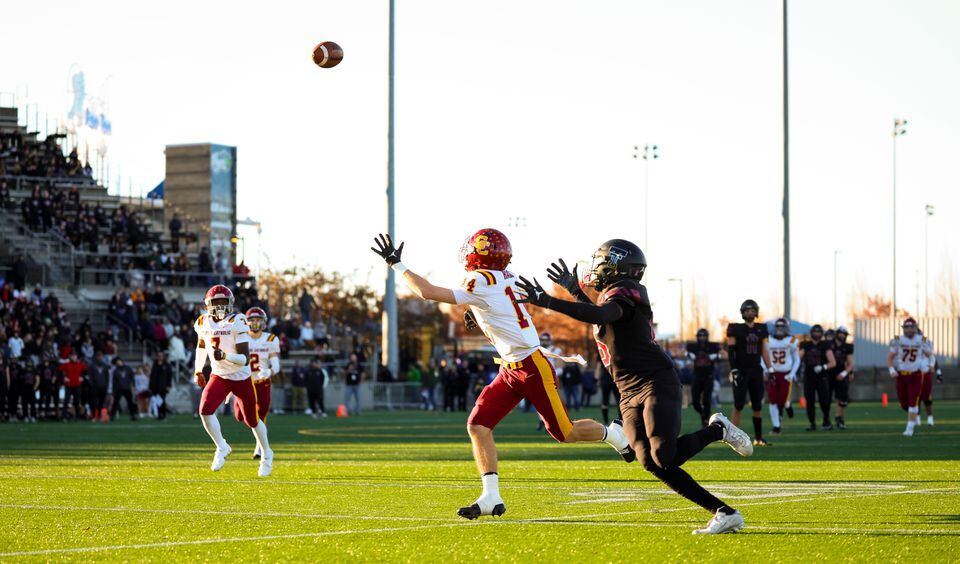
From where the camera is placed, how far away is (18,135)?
53.0 meters

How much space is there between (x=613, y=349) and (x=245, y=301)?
3672 centimetres

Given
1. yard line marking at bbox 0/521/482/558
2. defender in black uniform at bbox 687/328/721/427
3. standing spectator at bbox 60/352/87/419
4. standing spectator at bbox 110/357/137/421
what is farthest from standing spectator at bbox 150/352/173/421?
yard line marking at bbox 0/521/482/558

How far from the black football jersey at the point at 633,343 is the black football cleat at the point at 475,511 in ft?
4.17

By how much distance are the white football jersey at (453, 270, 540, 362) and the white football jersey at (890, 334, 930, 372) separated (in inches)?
571

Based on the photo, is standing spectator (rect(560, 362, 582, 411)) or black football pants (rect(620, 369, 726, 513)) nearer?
black football pants (rect(620, 369, 726, 513))

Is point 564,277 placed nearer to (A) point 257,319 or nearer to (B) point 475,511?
(B) point 475,511

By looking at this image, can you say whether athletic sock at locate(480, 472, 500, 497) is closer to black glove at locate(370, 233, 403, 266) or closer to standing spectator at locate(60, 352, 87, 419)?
black glove at locate(370, 233, 403, 266)

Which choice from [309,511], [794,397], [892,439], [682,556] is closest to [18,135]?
[794,397]

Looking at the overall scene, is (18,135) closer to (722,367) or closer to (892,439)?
(722,367)

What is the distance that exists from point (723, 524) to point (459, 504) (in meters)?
2.90

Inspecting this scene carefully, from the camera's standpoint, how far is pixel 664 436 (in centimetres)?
941

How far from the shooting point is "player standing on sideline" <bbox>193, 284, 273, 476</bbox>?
1620cm

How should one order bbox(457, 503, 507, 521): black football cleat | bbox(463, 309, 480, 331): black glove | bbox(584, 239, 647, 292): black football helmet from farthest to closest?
bbox(463, 309, 480, 331): black glove, bbox(457, 503, 507, 521): black football cleat, bbox(584, 239, 647, 292): black football helmet

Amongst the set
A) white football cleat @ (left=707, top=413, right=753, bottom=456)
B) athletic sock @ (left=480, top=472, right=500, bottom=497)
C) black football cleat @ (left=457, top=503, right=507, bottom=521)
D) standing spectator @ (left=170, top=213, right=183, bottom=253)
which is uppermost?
standing spectator @ (left=170, top=213, right=183, bottom=253)
